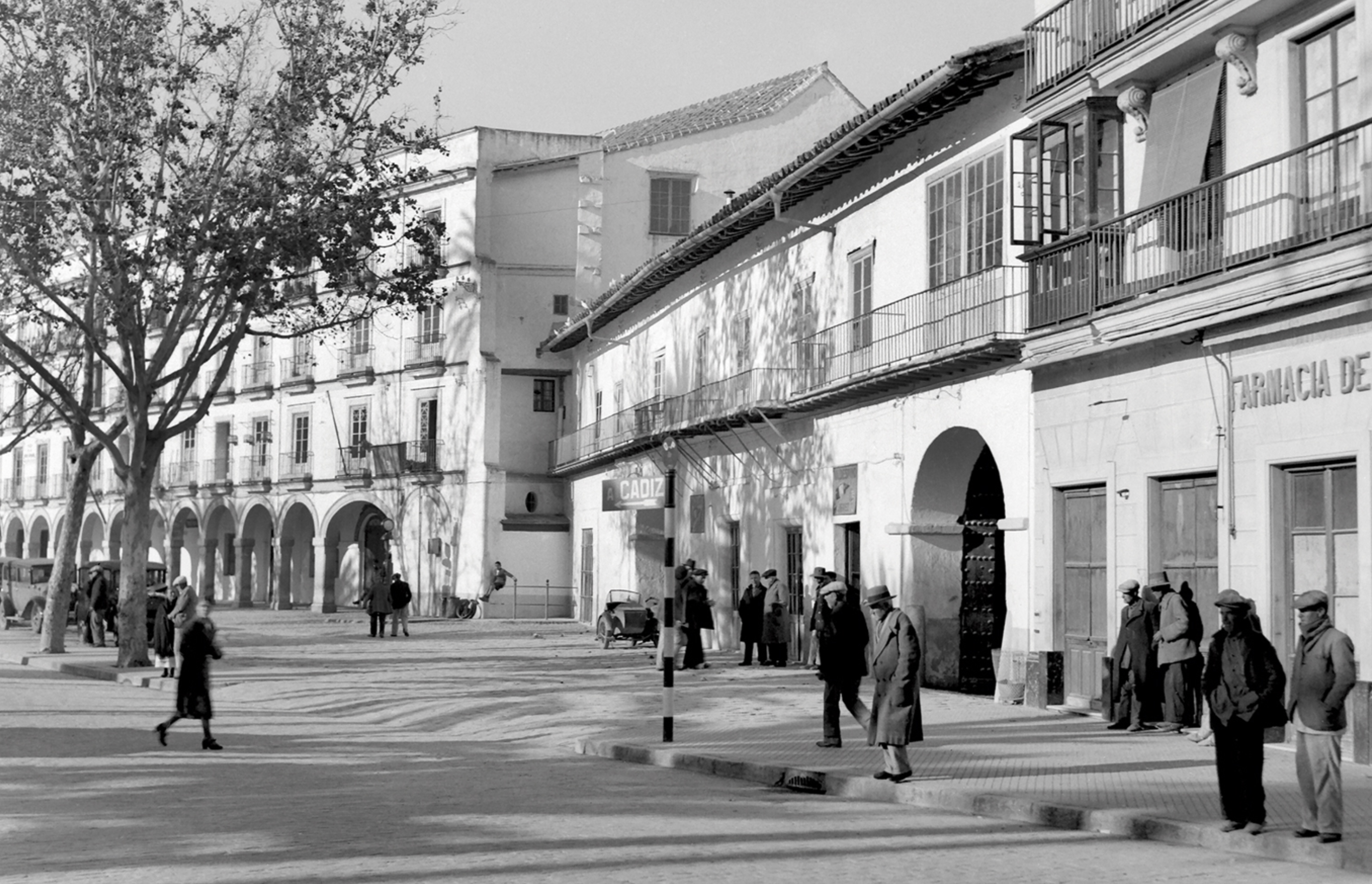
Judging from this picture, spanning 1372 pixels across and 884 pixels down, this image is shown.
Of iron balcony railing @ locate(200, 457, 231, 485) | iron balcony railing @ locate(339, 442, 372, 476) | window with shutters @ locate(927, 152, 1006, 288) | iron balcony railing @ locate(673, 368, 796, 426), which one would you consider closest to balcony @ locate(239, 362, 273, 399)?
iron balcony railing @ locate(200, 457, 231, 485)

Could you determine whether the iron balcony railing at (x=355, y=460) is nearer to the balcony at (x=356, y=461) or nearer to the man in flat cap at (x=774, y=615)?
the balcony at (x=356, y=461)

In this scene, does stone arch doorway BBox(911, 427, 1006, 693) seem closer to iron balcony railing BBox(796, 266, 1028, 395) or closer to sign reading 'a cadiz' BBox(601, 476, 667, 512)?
iron balcony railing BBox(796, 266, 1028, 395)

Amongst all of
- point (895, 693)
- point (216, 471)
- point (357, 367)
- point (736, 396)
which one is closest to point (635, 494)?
point (736, 396)

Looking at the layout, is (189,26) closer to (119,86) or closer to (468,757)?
(119,86)

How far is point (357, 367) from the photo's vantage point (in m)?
54.8

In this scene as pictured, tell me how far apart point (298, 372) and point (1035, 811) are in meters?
48.0

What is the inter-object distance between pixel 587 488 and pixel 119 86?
21501 mm

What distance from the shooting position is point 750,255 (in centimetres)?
3206

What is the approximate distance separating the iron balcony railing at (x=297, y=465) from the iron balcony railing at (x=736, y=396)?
2507cm

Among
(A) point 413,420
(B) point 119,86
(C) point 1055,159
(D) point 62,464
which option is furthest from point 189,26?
(D) point 62,464

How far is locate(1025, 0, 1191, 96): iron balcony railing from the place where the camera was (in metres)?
18.2

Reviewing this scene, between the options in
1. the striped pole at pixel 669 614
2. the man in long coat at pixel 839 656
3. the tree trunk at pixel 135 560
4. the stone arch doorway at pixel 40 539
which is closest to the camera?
the man in long coat at pixel 839 656

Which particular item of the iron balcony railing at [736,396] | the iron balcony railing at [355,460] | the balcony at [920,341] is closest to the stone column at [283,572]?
the iron balcony railing at [355,460]

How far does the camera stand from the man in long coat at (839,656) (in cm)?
1606
